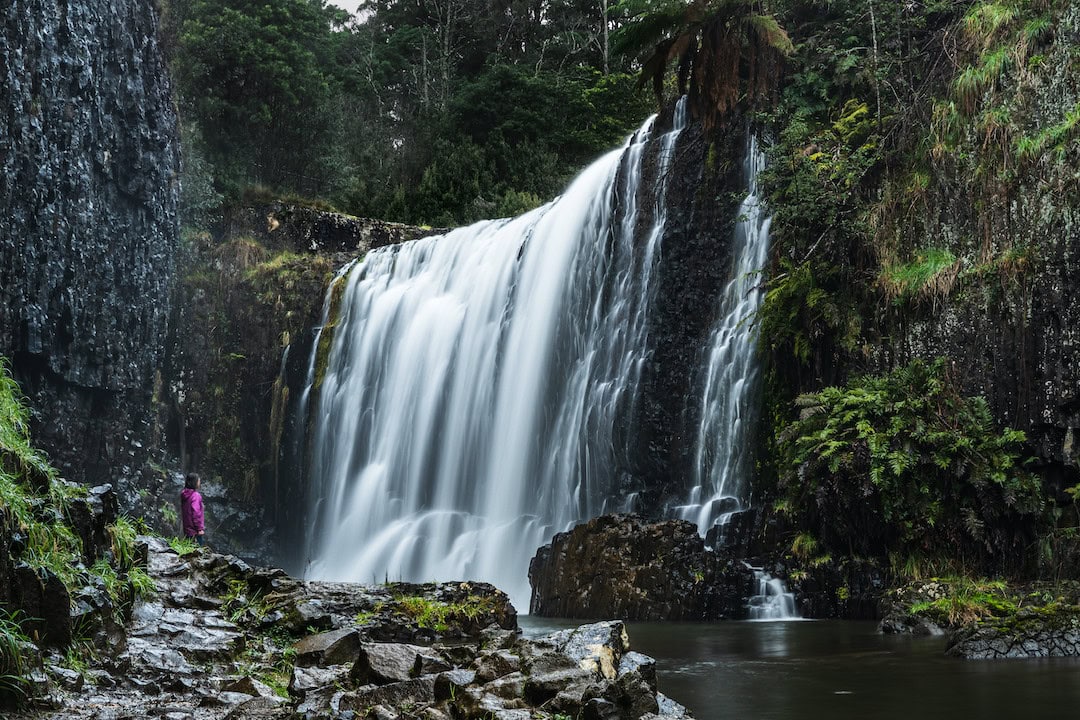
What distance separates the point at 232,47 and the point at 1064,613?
94.7 ft

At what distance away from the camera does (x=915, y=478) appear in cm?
1241

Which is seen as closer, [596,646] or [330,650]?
[330,650]

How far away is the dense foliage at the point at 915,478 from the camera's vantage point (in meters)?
12.2

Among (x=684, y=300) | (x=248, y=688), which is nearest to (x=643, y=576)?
(x=684, y=300)

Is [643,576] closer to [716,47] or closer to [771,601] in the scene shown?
[771,601]

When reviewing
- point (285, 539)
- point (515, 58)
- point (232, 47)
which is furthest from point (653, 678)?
point (515, 58)

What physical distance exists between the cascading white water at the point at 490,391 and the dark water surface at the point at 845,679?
19.4 ft

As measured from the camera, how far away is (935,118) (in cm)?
1490

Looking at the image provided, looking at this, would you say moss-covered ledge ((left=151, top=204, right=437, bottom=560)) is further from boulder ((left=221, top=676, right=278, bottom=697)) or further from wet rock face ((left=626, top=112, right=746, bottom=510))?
boulder ((left=221, top=676, right=278, bottom=697))

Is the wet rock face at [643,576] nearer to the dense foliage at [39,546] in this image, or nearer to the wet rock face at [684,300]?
the wet rock face at [684,300]

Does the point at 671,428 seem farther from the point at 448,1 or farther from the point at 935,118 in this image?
the point at 448,1

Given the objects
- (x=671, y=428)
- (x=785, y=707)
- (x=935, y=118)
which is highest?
(x=935, y=118)

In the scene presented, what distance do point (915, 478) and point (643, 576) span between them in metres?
3.54

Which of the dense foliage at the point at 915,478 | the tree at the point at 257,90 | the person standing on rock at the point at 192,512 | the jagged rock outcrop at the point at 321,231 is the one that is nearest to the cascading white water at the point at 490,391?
the jagged rock outcrop at the point at 321,231
